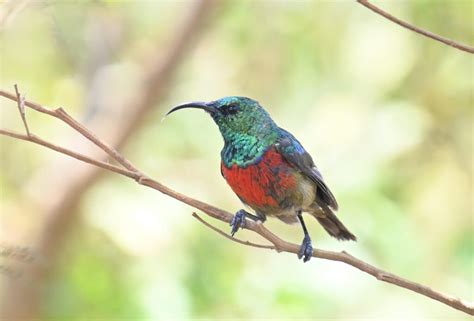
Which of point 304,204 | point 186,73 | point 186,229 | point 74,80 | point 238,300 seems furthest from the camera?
point 74,80

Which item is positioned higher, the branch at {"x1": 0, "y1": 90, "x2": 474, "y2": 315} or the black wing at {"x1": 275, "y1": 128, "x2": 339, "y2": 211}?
the black wing at {"x1": 275, "y1": 128, "x2": 339, "y2": 211}

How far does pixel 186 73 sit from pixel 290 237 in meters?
1.77

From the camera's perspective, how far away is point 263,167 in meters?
3.74

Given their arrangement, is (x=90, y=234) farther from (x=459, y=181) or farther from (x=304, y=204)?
(x=304, y=204)

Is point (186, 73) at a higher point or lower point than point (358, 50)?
lower

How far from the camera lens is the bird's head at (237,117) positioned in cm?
387

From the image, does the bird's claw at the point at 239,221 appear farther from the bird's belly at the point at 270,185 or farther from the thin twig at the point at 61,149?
the thin twig at the point at 61,149

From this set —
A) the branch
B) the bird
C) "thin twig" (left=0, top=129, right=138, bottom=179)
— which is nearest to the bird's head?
the bird

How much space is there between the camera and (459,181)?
22.4 ft

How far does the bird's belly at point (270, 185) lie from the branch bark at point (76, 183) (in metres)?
3.00

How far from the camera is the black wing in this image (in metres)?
3.83

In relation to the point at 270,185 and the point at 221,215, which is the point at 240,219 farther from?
the point at 221,215

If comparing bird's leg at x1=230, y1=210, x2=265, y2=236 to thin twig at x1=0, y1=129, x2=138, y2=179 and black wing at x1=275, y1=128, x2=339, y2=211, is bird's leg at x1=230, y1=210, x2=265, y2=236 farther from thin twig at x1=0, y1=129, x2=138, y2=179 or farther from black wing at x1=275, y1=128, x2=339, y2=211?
thin twig at x1=0, y1=129, x2=138, y2=179

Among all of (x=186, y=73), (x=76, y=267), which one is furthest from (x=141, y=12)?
(x=76, y=267)
